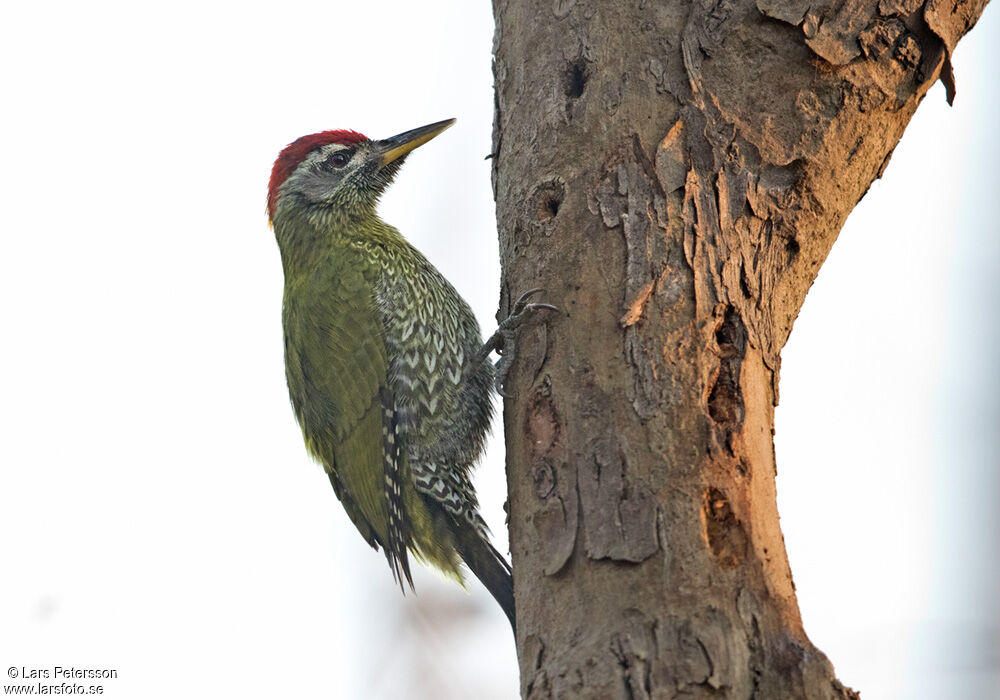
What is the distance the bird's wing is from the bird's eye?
754 mm

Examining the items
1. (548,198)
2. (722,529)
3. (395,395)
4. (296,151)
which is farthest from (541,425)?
(296,151)

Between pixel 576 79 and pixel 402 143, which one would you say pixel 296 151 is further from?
pixel 576 79

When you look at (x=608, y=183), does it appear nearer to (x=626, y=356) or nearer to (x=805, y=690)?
(x=626, y=356)

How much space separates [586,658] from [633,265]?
933 mm

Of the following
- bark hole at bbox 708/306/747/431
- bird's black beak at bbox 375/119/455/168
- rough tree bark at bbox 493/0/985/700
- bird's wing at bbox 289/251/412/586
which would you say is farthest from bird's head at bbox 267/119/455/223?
bark hole at bbox 708/306/747/431

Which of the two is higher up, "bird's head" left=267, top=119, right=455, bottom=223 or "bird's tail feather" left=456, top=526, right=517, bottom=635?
"bird's head" left=267, top=119, right=455, bottom=223

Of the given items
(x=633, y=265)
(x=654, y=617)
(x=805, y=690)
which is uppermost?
(x=633, y=265)

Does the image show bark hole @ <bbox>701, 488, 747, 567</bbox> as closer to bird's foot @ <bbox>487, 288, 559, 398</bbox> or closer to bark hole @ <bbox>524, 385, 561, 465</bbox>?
bark hole @ <bbox>524, 385, 561, 465</bbox>

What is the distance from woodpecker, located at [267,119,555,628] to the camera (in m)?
4.05

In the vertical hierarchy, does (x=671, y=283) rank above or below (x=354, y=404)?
below

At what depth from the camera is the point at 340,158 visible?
4.98 m

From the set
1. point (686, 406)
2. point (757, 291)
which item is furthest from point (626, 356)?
point (757, 291)

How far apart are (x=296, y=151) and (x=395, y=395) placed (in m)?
1.58

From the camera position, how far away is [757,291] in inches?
102
